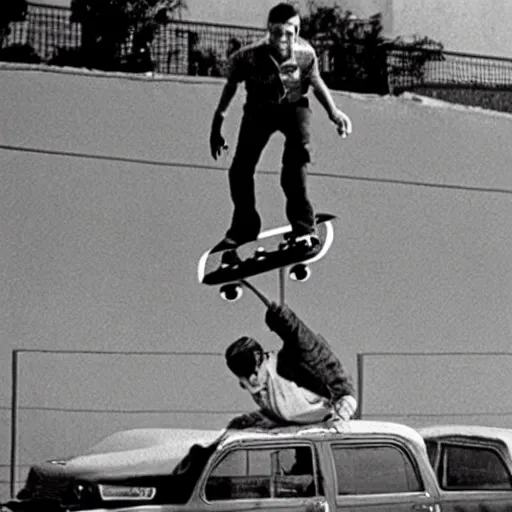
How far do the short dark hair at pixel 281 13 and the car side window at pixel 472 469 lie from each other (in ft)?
11.0

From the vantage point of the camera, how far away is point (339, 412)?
11.4 metres

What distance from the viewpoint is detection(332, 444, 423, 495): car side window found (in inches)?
376

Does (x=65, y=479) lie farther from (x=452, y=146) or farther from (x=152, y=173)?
(x=452, y=146)

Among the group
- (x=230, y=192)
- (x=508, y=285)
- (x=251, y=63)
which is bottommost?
(x=508, y=285)

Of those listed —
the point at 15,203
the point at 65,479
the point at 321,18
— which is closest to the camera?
the point at 65,479

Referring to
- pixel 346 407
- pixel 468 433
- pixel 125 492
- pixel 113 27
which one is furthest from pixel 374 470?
pixel 113 27

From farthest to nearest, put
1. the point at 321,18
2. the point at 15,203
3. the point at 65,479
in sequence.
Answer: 1. the point at 321,18
2. the point at 15,203
3. the point at 65,479

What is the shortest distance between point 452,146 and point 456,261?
0.93 meters

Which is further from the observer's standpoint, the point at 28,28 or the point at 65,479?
the point at 28,28

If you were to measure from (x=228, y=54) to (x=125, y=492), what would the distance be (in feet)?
12.9

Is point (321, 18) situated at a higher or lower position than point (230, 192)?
higher

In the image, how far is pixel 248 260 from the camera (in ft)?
38.0

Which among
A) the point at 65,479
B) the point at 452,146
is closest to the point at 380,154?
the point at 452,146

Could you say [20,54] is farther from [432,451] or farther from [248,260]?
[432,451]
